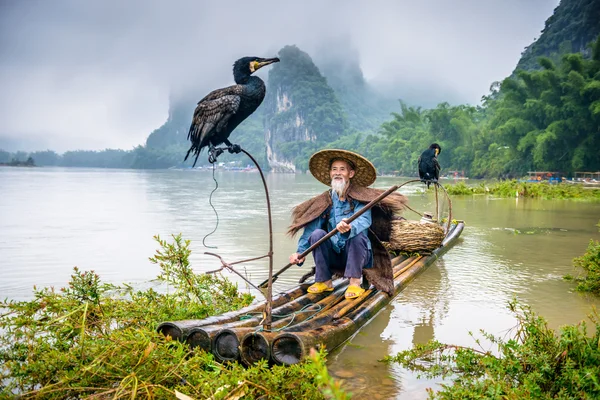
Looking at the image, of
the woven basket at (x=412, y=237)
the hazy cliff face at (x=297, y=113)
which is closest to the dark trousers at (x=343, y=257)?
the woven basket at (x=412, y=237)

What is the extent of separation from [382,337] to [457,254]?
387 cm

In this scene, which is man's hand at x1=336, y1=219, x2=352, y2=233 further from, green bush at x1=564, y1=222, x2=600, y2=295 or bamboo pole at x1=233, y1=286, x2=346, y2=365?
green bush at x1=564, y1=222, x2=600, y2=295

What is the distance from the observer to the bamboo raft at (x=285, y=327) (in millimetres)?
2660

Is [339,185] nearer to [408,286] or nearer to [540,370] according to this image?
[408,286]

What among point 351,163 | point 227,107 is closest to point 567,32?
point 351,163

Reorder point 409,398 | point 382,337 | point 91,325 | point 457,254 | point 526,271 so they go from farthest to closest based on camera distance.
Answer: point 457,254, point 526,271, point 382,337, point 91,325, point 409,398

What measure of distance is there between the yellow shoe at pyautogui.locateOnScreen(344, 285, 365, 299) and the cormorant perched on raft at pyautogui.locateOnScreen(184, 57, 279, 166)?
147 cm

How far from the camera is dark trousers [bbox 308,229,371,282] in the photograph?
3848 millimetres

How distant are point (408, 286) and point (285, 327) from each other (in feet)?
8.90

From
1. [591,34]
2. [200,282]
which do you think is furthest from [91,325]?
[591,34]

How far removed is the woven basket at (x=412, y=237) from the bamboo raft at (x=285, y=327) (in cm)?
174

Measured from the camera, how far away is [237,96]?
333 centimetres

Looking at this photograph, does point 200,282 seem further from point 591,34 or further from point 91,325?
point 591,34

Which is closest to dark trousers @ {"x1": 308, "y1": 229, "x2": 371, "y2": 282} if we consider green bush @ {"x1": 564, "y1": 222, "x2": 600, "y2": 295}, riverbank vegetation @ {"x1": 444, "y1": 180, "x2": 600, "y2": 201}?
green bush @ {"x1": 564, "y1": 222, "x2": 600, "y2": 295}
